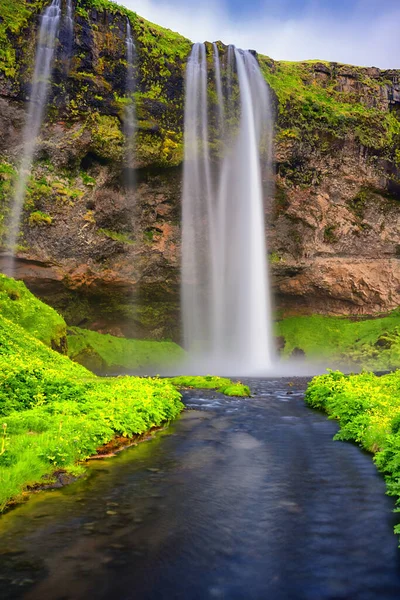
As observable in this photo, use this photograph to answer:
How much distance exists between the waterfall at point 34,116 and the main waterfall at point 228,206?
15438mm

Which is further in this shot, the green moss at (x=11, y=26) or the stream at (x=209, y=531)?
the green moss at (x=11, y=26)

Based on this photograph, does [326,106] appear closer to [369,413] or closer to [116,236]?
[116,236]

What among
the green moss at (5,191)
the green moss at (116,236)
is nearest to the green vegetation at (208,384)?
the green moss at (116,236)

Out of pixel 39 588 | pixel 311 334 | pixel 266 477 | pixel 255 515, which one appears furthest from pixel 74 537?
pixel 311 334

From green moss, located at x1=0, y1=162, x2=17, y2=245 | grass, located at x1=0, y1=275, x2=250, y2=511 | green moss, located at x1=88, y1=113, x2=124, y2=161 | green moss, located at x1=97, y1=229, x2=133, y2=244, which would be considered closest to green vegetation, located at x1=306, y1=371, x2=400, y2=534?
grass, located at x1=0, y1=275, x2=250, y2=511

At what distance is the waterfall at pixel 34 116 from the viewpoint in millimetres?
45969

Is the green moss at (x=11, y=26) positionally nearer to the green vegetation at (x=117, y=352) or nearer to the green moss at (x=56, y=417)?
the green vegetation at (x=117, y=352)

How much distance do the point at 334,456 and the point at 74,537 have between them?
7.18 m

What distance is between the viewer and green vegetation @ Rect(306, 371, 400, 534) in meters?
9.61

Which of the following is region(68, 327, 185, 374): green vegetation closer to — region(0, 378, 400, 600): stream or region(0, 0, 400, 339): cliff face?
region(0, 0, 400, 339): cliff face

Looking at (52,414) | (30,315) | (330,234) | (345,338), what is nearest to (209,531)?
(52,414)

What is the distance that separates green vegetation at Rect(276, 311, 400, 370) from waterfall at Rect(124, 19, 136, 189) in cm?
2888

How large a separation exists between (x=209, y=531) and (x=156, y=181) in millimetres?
48227

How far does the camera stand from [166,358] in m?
53.2
